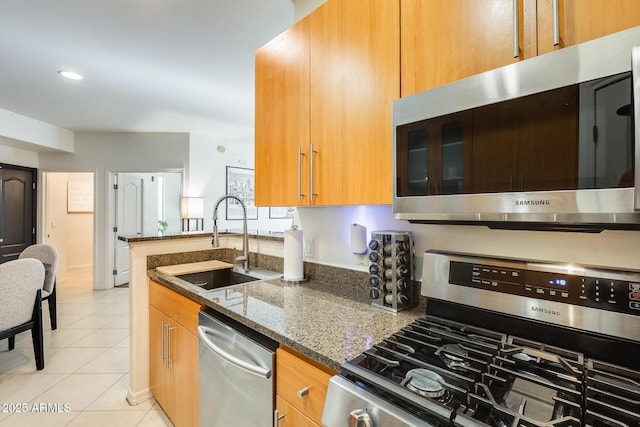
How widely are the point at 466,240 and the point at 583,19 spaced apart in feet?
2.33

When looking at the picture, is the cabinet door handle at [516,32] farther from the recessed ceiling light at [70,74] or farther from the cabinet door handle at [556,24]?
the recessed ceiling light at [70,74]

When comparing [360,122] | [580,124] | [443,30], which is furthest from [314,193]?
[580,124]

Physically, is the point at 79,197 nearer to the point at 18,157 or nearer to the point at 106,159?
the point at 18,157

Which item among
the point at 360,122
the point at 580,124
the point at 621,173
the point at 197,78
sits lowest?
the point at 621,173

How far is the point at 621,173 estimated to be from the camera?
25.0 inches

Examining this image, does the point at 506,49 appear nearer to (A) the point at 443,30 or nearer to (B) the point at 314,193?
(A) the point at 443,30

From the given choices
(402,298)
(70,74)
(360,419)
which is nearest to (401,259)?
(402,298)

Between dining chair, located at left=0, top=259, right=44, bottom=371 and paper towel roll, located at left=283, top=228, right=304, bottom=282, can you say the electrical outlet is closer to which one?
paper towel roll, located at left=283, top=228, right=304, bottom=282

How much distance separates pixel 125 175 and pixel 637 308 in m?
5.96

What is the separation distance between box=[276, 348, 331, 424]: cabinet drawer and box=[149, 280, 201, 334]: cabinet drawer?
0.64 meters

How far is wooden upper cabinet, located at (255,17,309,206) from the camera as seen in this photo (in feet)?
4.51

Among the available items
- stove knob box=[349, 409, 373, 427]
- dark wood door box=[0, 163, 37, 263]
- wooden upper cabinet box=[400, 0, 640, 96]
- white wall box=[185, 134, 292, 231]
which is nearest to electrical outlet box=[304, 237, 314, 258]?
wooden upper cabinet box=[400, 0, 640, 96]

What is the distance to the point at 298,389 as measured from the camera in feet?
3.07

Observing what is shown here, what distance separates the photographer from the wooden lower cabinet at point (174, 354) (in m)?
1.49
